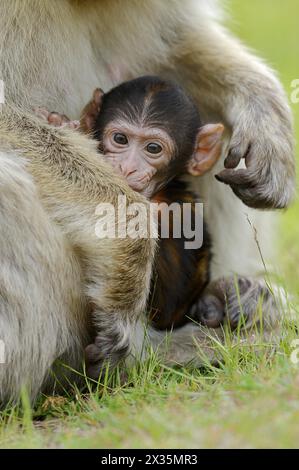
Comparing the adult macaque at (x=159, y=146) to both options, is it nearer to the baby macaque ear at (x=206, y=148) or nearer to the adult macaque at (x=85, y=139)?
the baby macaque ear at (x=206, y=148)

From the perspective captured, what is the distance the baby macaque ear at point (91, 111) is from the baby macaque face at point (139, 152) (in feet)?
0.37

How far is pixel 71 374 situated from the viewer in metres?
4.50

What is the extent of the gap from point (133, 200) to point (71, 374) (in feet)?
2.64

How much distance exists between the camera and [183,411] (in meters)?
3.69

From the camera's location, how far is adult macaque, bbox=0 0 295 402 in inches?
164

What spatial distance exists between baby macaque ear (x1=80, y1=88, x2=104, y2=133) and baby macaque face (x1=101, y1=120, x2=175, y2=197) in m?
0.11

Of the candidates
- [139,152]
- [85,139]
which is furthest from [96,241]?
[139,152]

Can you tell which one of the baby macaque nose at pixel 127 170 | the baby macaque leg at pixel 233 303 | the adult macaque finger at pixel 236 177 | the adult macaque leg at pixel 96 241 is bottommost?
the baby macaque leg at pixel 233 303

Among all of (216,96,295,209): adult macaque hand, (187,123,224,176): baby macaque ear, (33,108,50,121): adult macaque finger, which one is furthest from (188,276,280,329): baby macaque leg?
(33,108,50,121): adult macaque finger

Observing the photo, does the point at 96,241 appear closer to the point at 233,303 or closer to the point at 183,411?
the point at 183,411

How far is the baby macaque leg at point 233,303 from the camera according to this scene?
5047 mm

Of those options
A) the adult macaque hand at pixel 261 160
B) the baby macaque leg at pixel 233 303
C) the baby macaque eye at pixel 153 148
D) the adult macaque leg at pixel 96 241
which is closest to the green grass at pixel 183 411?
the adult macaque leg at pixel 96 241
